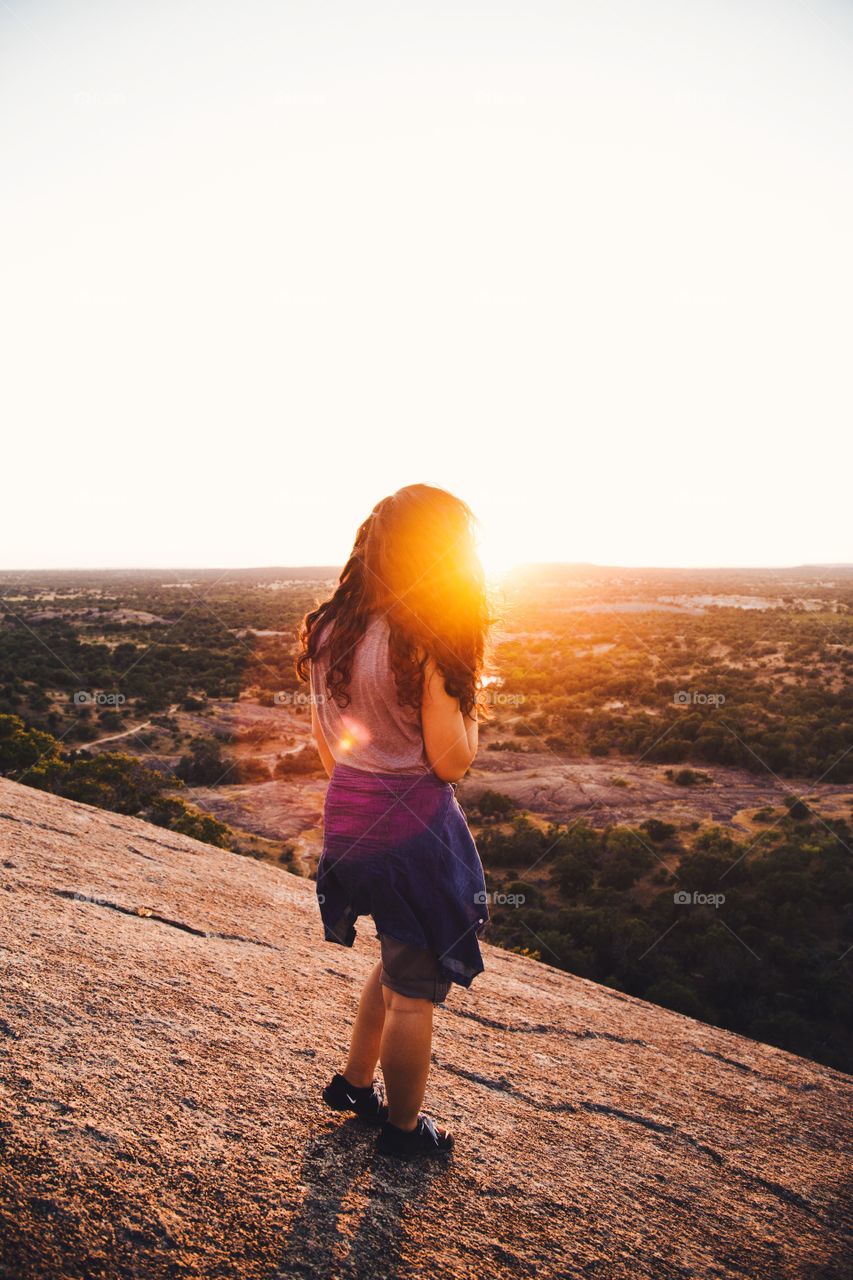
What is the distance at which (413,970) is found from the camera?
1.90 metres

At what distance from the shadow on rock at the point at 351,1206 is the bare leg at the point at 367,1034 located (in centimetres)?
17

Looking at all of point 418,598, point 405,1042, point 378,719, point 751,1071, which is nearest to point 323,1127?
point 405,1042

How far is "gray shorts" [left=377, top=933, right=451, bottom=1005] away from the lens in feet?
6.22

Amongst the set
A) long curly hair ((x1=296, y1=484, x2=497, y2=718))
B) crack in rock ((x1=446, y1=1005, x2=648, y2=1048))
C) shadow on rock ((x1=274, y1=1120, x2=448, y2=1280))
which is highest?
long curly hair ((x1=296, y1=484, x2=497, y2=718))

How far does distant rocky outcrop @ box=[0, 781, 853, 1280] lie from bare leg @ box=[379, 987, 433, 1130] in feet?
1.00

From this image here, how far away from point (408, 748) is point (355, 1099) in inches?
46.7

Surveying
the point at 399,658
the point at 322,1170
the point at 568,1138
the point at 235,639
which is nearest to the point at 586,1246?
the point at 568,1138

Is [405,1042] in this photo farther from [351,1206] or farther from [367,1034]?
[351,1206]

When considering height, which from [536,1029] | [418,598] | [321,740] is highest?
[418,598]

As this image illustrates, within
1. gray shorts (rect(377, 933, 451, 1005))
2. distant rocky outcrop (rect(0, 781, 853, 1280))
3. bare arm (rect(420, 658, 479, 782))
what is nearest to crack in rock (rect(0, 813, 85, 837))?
distant rocky outcrop (rect(0, 781, 853, 1280))

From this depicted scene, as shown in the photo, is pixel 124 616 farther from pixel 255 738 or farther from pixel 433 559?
pixel 433 559

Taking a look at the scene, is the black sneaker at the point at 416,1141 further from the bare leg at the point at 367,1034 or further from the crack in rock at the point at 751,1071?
the crack in rock at the point at 751,1071

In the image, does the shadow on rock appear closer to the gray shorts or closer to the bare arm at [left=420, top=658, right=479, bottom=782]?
the gray shorts

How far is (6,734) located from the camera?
10117 millimetres
